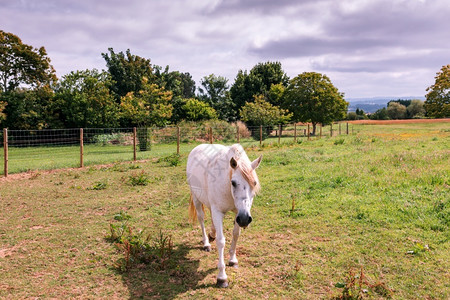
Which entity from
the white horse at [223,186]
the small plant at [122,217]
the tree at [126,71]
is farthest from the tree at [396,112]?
the white horse at [223,186]

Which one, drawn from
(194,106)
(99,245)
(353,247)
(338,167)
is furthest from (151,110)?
(353,247)

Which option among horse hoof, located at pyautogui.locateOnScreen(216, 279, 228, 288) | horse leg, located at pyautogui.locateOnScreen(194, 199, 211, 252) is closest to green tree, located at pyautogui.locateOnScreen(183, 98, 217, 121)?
horse leg, located at pyautogui.locateOnScreen(194, 199, 211, 252)

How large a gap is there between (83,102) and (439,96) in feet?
125

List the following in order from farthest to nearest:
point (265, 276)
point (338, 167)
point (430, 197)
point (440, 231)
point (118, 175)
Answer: point (118, 175)
point (338, 167)
point (430, 197)
point (440, 231)
point (265, 276)

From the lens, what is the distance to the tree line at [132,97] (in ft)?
77.3

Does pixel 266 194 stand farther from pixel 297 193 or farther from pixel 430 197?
pixel 430 197

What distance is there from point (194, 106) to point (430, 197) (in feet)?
90.9

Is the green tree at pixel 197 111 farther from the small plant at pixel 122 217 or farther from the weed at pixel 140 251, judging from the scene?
the weed at pixel 140 251

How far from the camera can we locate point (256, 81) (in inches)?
1479

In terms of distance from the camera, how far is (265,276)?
3.70 meters

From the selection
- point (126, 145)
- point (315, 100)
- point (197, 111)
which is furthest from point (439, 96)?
point (126, 145)

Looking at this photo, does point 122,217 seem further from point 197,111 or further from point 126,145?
point 197,111

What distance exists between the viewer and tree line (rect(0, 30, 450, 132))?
927 inches

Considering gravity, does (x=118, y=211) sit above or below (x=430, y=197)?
below
